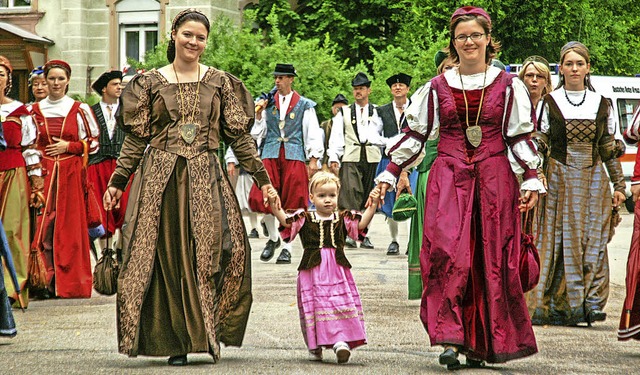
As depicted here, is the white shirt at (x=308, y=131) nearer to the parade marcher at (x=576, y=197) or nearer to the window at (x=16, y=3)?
the parade marcher at (x=576, y=197)

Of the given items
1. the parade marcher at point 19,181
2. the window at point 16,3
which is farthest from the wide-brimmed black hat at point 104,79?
the window at point 16,3

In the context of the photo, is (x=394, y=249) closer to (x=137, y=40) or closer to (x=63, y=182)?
(x=63, y=182)

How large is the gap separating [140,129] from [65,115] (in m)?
3.87

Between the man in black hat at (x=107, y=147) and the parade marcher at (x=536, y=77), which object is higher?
the parade marcher at (x=536, y=77)

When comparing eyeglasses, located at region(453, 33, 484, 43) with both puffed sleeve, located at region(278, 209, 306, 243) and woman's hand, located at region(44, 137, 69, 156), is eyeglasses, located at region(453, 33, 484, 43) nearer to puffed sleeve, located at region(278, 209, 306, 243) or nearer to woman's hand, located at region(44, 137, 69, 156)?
puffed sleeve, located at region(278, 209, 306, 243)

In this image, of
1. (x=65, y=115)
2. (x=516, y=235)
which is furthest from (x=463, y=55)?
(x=65, y=115)

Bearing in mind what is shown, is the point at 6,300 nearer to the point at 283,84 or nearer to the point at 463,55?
the point at 463,55

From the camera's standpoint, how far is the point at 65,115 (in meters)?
11.1

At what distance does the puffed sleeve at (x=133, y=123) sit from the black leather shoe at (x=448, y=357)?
1951 mm

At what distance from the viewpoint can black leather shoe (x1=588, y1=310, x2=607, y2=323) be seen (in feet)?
30.5

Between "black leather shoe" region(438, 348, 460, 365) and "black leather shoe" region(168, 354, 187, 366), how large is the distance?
134cm

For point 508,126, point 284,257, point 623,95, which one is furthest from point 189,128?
point 623,95

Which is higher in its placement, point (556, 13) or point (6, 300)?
point (556, 13)

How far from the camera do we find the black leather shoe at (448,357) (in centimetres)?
707
